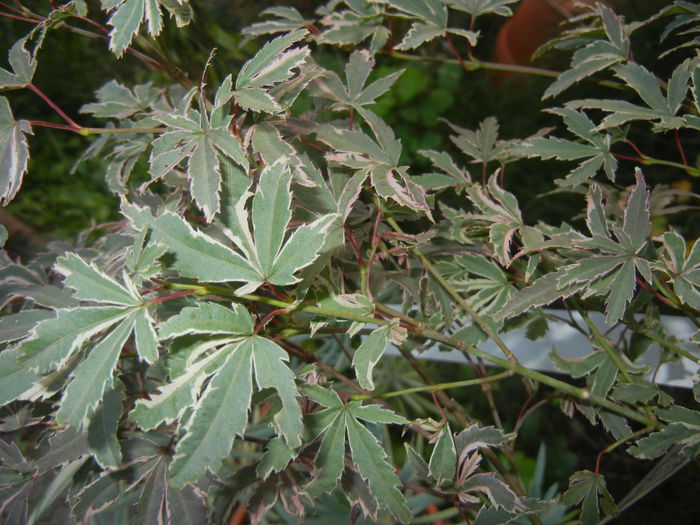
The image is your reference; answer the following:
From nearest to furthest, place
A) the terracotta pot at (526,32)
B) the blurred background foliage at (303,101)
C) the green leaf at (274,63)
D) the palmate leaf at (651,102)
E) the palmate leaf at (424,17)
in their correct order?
the green leaf at (274,63) → the palmate leaf at (651,102) → the palmate leaf at (424,17) → the blurred background foliage at (303,101) → the terracotta pot at (526,32)

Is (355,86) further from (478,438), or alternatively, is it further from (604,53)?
(478,438)

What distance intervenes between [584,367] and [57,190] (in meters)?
2.44

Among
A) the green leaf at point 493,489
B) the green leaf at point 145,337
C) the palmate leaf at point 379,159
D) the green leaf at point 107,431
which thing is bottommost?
the green leaf at point 493,489

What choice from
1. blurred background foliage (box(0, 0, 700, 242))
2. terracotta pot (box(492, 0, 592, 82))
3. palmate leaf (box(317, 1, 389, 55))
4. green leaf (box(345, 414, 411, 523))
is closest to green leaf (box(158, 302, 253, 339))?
green leaf (box(345, 414, 411, 523))

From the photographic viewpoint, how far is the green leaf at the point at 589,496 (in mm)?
696

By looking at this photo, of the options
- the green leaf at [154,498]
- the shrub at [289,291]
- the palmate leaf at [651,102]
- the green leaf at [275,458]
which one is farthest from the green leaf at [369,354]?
the palmate leaf at [651,102]

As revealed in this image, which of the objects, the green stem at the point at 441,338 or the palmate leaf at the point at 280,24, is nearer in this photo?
the green stem at the point at 441,338

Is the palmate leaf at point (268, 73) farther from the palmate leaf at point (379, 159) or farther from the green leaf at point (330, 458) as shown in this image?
the green leaf at point (330, 458)

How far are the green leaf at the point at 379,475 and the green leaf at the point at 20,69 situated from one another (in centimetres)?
66

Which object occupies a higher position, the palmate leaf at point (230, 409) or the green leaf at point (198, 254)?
the green leaf at point (198, 254)

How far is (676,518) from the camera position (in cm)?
112

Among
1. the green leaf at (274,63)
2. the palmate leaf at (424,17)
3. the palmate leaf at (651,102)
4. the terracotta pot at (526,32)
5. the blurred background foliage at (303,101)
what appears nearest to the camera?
the green leaf at (274,63)

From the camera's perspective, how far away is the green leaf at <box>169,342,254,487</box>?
0.46 m

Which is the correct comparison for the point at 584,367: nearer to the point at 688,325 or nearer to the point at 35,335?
the point at 688,325
